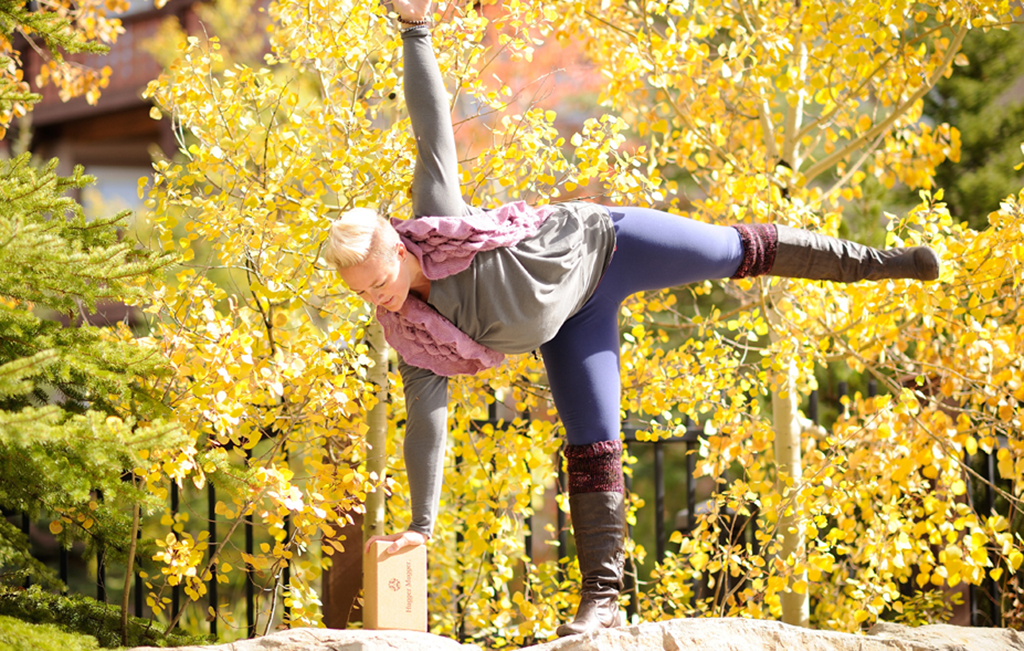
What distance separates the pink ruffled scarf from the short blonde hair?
123mm

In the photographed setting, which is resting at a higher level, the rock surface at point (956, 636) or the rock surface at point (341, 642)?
the rock surface at point (341, 642)

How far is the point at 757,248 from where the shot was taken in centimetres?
230

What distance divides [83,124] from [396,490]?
8974mm

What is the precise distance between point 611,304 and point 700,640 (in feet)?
2.96

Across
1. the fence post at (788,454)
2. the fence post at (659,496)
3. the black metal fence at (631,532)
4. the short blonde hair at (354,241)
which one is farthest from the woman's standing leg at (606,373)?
the fence post at (659,496)

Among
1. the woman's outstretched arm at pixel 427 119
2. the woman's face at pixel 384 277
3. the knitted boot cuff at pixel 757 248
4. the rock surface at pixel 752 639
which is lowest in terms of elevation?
the rock surface at pixel 752 639

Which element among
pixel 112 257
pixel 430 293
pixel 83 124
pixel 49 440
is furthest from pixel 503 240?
pixel 83 124

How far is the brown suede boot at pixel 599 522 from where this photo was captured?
85.0 inches

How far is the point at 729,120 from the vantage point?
11.8ft

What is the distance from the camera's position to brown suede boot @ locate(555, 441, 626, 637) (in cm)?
216

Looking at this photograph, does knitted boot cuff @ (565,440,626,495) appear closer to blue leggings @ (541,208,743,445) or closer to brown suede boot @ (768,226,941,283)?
blue leggings @ (541,208,743,445)

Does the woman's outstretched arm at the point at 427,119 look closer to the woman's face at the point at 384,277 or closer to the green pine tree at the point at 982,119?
the woman's face at the point at 384,277

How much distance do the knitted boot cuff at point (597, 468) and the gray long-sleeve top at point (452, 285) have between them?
33 cm

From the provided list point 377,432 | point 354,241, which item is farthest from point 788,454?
point 354,241
